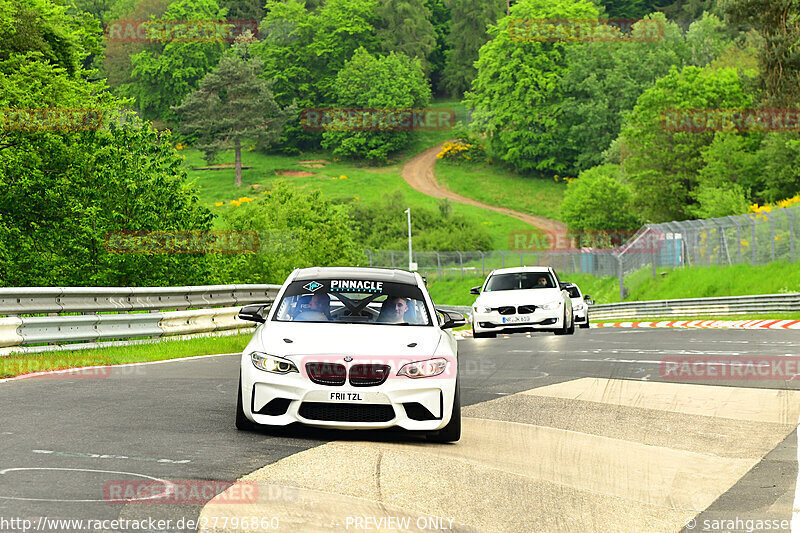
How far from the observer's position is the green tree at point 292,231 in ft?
222

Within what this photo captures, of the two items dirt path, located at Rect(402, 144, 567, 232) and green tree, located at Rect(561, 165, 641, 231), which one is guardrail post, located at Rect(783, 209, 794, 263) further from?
dirt path, located at Rect(402, 144, 567, 232)

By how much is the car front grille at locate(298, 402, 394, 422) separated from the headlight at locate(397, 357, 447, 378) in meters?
0.31

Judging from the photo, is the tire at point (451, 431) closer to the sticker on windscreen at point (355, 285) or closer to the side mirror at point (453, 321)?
the side mirror at point (453, 321)

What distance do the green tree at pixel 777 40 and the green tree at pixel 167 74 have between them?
102m

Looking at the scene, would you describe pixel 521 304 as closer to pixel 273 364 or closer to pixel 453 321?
pixel 453 321

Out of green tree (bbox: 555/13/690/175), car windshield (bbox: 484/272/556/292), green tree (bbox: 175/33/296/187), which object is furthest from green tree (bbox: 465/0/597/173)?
car windshield (bbox: 484/272/556/292)

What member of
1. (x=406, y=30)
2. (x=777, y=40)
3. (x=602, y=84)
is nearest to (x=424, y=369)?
(x=777, y=40)

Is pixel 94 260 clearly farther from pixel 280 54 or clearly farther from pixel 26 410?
pixel 280 54

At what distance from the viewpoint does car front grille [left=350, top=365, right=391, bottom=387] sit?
8.50m

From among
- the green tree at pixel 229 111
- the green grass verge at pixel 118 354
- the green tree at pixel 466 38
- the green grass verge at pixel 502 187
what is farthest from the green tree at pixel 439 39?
the green grass verge at pixel 118 354

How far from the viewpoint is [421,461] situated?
7.73 metres

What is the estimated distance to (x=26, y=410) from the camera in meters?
9.55

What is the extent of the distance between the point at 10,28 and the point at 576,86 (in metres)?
92.1

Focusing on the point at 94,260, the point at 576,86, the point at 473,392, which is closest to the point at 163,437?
the point at 473,392
